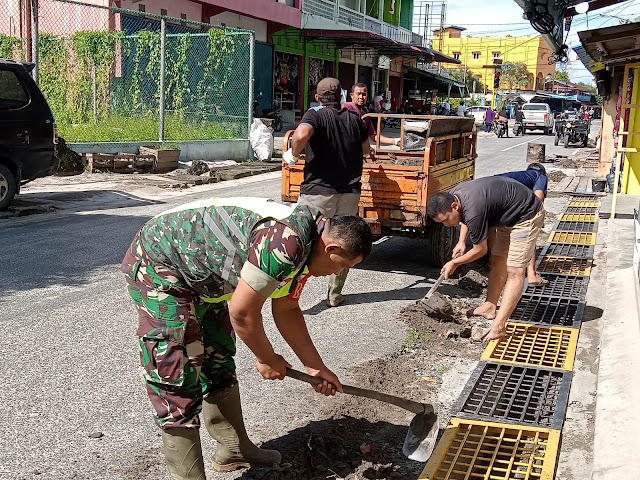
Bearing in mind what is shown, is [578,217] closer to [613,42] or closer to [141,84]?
[613,42]

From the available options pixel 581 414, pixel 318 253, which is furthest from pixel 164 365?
pixel 581 414

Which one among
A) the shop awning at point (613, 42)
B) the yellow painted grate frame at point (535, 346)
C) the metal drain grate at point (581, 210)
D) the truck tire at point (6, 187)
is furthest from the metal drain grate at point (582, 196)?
the truck tire at point (6, 187)

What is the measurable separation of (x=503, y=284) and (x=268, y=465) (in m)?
3.25

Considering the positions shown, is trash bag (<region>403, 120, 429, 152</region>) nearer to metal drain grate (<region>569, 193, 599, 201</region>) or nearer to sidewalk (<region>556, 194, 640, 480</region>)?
sidewalk (<region>556, 194, 640, 480</region>)

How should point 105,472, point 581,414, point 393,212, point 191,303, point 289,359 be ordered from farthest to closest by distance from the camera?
point 393,212 → point 289,359 → point 581,414 → point 105,472 → point 191,303

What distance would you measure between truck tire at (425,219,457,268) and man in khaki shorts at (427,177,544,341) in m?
1.65

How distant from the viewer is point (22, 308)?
5.71m

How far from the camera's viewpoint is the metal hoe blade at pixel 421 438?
11.8ft

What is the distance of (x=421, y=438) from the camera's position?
12.0 feet

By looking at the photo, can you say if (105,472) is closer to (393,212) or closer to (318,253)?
(318,253)

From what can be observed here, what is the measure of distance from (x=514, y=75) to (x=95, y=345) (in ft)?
256

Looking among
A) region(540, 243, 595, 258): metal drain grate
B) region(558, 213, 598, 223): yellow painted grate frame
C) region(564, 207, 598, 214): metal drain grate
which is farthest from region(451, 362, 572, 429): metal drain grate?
region(564, 207, 598, 214): metal drain grate

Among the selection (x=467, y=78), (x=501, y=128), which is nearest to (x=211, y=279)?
(x=501, y=128)

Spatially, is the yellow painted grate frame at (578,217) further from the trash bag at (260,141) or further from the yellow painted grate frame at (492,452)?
the trash bag at (260,141)
